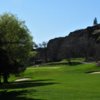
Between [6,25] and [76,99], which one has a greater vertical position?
[6,25]

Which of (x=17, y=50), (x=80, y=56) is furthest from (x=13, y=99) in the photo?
(x=80, y=56)

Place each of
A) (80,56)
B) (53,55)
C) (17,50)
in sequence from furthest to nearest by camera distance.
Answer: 1. (53,55)
2. (80,56)
3. (17,50)

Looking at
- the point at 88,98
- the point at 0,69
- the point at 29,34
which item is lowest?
the point at 88,98

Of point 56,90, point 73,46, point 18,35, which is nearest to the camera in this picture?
point 56,90

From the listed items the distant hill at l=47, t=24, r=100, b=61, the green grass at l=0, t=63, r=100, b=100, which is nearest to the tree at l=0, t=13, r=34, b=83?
the green grass at l=0, t=63, r=100, b=100

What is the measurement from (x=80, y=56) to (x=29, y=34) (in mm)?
112219

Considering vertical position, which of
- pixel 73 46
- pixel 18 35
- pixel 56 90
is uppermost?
pixel 73 46

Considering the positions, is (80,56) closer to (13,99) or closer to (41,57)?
(41,57)

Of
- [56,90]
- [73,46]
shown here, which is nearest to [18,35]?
[56,90]

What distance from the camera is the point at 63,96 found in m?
27.5

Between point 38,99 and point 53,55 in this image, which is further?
point 53,55

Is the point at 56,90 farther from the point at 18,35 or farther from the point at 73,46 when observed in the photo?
the point at 73,46

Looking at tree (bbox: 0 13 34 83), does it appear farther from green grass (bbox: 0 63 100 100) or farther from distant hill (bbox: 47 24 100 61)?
distant hill (bbox: 47 24 100 61)

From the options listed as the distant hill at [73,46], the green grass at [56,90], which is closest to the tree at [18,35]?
the green grass at [56,90]
